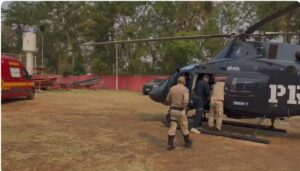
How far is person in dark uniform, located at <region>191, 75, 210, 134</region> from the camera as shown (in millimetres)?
11766

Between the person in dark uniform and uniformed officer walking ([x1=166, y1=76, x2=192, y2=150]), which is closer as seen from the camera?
uniformed officer walking ([x1=166, y1=76, x2=192, y2=150])

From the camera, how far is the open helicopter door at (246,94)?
11094mm

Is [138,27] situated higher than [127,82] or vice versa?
[138,27]

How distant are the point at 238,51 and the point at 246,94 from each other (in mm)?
1423

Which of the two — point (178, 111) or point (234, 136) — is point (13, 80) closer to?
point (178, 111)

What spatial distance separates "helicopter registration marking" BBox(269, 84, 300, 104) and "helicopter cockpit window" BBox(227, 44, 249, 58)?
1343 mm

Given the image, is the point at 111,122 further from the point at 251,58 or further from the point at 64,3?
the point at 64,3

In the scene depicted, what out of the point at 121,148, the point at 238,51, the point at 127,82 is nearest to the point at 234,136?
the point at 238,51

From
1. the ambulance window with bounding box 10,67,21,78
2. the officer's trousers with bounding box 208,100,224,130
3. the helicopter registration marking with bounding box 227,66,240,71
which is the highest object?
the helicopter registration marking with bounding box 227,66,240,71

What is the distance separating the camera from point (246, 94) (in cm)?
1127

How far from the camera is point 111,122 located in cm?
1356

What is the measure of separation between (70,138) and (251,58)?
5517mm

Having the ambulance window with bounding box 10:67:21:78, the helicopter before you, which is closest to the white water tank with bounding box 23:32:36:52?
the ambulance window with bounding box 10:67:21:78

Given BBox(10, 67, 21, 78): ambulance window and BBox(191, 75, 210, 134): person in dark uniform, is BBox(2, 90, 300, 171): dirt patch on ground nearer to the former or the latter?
BBox(191, 75, 210, 134): person in dark uniform
